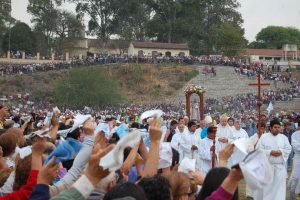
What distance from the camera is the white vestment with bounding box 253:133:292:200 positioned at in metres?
11.2

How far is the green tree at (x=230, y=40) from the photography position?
2685 inches

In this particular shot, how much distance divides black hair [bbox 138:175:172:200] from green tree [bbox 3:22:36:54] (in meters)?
68.0

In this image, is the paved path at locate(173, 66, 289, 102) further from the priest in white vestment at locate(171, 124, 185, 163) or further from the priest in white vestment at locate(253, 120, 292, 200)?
the priest in white vestment at locate(253, 120, 292, 200)

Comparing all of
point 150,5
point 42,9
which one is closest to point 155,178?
point 42,9

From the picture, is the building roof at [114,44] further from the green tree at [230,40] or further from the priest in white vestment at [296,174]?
the priest in white vestment at [296,174]

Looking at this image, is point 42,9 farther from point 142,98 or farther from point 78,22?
point 142,98

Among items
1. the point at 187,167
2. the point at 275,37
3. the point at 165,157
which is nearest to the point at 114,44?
the point at 275,37

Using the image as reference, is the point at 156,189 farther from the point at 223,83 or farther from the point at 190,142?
the point at 223,83

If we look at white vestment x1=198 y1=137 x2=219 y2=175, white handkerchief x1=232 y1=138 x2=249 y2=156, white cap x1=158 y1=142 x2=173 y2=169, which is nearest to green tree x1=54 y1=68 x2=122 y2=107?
white vestment x1=198 y1=137 x2=219 y2=175

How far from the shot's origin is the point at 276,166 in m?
11.2

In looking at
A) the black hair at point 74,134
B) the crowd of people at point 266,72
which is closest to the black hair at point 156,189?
the black hair at point 74,134

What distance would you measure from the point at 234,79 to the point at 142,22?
811 inches

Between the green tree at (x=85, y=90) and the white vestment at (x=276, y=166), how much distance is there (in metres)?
37.3

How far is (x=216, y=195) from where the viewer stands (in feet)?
10.5
